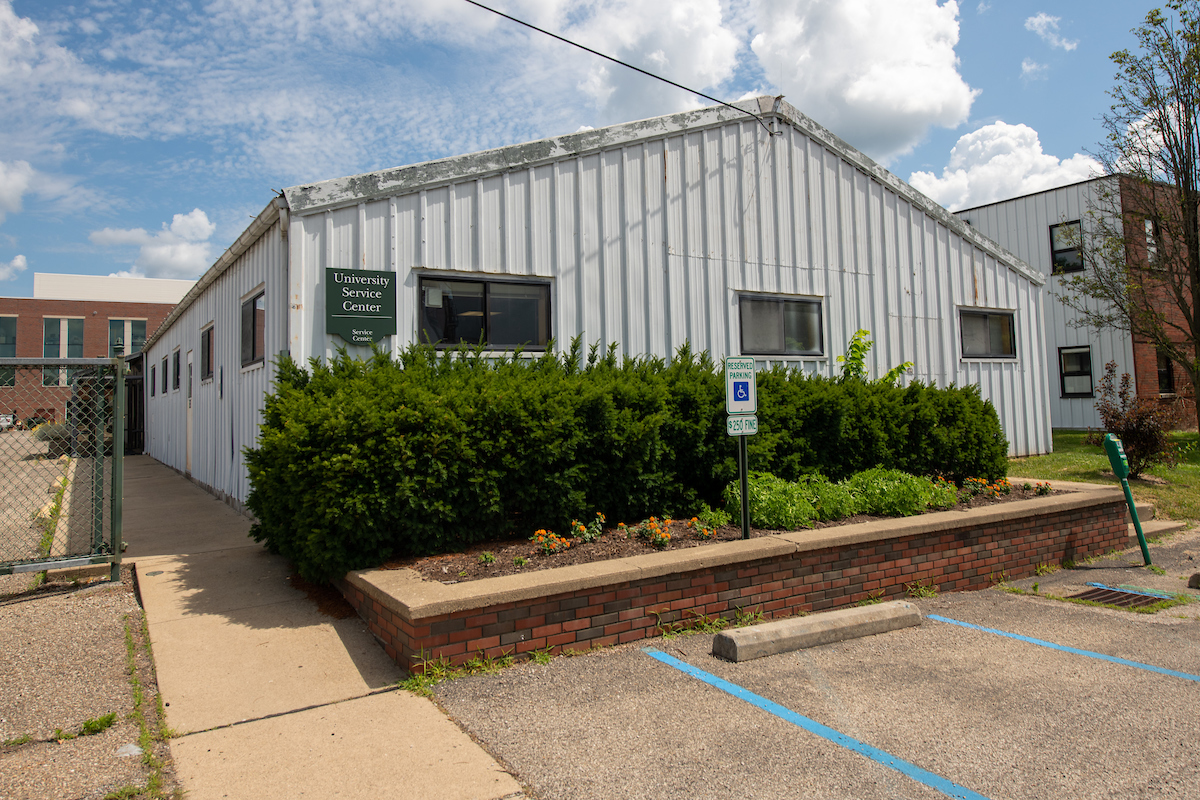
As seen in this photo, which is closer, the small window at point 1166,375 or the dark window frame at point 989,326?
the dark window frame at point 989,326

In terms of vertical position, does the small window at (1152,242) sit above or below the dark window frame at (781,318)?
above

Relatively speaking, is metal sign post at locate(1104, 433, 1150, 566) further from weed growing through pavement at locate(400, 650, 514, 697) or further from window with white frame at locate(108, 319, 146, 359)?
window with white frame at locate(108, 319, 146, 359)

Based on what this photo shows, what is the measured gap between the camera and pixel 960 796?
10.2 feet

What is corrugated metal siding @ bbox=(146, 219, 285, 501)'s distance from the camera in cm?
809

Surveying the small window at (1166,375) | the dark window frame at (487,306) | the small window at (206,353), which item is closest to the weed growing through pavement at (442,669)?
the dark window frame at (487,306)

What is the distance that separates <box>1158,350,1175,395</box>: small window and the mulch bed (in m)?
20.7

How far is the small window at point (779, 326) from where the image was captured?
10.5m

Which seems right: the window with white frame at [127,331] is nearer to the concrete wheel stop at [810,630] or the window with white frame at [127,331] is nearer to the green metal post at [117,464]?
the green metal post at [117,464]

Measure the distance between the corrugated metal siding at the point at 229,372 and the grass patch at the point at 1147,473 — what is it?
34.0 feet

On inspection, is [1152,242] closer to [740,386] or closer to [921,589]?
[921,589]

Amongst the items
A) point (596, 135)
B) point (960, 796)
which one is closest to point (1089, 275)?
point (596, 135)

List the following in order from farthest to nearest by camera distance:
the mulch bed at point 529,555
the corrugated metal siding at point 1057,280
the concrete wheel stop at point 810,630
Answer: the corrugated metal siding at point 1057,280 < the mulch bed at point 529,555 < the concrete wheel stop at point 810,630

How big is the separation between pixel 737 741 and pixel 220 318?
10.1 m

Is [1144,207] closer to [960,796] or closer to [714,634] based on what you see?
[714,634]
